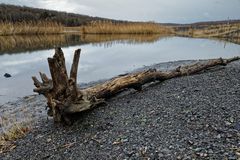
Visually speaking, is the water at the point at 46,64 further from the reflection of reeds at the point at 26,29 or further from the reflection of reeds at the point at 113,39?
the reflection of reeds at the point at 26,29

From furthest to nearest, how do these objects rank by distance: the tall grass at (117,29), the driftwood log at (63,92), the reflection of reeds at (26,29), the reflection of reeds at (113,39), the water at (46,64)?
the tall grass at (117,29), the reflection of reeds at (26,29), the reflection of reeds at (113,39), the water at (46,64), the driftwood log at (63,92)

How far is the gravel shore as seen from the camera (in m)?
4.41

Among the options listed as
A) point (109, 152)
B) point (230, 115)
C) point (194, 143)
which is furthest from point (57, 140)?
point (230, 115)

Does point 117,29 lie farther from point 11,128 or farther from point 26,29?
point 11,128

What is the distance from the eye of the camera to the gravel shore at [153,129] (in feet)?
14.5

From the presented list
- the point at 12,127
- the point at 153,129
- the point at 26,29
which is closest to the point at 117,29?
the point at 26,29

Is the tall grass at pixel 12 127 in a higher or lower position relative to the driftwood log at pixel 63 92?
lower

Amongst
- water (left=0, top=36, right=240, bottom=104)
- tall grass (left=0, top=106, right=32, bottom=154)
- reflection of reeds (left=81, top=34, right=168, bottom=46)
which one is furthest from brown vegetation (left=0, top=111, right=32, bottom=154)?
reflection of reeds (left=81, top=34, right=168, bottom=46)

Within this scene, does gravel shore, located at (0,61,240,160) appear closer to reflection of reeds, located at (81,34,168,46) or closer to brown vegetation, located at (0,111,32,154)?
brown vegetation, located at (0,111,32,154)

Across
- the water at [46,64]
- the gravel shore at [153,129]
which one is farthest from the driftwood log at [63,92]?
the water at [46,64]

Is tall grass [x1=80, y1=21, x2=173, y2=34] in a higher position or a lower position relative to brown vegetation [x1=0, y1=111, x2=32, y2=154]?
higher

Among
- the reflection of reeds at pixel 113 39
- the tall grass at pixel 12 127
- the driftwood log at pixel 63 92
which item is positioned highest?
the driftwood log at pixel 63 92

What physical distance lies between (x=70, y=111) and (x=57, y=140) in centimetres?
53

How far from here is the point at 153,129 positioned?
5.09m
